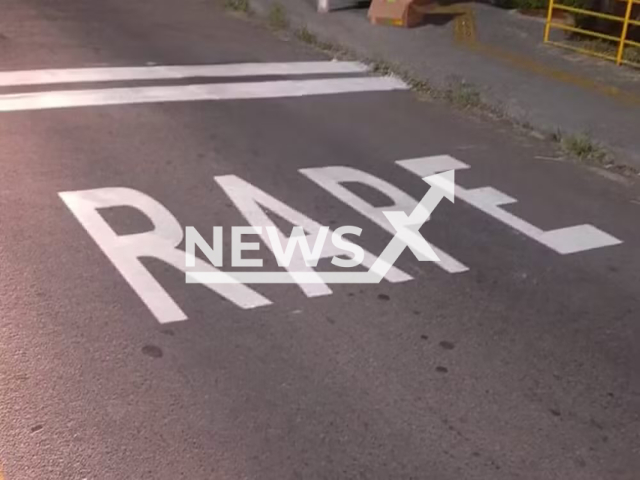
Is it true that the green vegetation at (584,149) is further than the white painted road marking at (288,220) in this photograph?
Yes

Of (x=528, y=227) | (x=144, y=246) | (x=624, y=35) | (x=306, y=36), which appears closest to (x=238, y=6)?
(x=306, y=36)

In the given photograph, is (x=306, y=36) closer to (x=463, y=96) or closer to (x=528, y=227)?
(x=463, y=96)

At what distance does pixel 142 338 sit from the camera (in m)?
4.72

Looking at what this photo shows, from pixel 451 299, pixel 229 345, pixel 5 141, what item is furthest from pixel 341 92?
pixel 229 345

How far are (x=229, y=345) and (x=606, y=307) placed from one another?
2.28m

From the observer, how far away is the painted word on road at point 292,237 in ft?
17.6

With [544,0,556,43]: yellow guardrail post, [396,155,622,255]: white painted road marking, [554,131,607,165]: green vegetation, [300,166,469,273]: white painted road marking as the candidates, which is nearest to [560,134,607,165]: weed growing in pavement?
[554,131,607,165]: green vegetation

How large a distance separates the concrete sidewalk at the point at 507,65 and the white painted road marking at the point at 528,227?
1.73m

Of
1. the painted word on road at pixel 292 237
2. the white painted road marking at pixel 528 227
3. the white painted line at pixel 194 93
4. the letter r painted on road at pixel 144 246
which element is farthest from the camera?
the white painted line at pixel 194 93

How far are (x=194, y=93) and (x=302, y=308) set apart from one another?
4760 mm

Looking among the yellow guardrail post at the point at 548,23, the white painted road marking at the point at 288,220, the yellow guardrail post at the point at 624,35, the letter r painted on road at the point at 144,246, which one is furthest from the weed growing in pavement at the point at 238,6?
the letter r painted on road at the point at 144,246

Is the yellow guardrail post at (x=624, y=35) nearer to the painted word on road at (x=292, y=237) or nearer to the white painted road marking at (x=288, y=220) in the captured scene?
the painted word on road at (x=292, y=237)

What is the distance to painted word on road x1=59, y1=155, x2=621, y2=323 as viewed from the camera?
537 centimetres

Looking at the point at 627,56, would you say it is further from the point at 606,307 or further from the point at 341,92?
the point at 606,307
